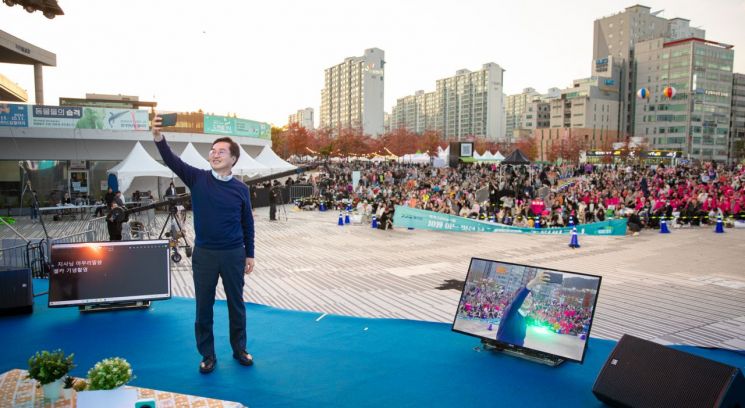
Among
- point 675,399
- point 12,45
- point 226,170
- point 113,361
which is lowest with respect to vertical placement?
point 675,399

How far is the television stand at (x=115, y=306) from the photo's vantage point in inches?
242

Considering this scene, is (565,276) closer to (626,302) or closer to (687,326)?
(687,326)

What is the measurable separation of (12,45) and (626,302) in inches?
1319

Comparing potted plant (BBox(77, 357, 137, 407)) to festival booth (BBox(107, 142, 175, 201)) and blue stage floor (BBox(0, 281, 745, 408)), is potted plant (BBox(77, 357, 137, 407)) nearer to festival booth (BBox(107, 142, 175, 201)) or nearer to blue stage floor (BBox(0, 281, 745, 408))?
blue stage floor (BBox(0, 281, 745, 408))

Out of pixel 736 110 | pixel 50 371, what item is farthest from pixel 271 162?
pixel 736 110

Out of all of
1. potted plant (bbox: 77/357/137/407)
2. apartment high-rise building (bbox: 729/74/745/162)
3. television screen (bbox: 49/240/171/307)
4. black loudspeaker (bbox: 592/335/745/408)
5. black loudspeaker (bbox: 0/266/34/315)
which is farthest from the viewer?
apartment high-rise building (bbox: 729/74/745/162)

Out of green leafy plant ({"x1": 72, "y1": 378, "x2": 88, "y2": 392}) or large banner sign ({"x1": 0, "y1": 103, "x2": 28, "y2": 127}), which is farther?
large banner sign ({"x1": 0, "y1": 103, "x2": 28, "y2": 127})

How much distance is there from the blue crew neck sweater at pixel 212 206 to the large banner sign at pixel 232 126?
29.1 metres

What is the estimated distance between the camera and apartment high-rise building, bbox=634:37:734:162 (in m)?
115

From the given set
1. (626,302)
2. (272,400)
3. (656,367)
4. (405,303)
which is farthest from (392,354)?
(626,302)

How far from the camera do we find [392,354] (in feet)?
16.2

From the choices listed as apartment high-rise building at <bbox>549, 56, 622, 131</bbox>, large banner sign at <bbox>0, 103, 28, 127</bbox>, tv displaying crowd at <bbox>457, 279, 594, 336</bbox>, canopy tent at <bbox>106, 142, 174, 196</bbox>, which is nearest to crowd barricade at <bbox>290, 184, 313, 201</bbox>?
canopy tent at <bbox>106, 142, 174, 196</bbox>

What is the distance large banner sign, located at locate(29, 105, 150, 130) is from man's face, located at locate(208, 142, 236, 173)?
24.4 meters

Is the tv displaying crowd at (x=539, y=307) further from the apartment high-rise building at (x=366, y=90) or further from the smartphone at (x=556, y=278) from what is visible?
the apartment high-rise building at (x=366, y=90)
